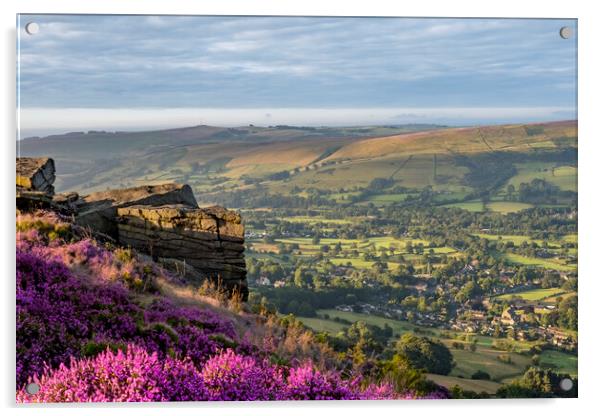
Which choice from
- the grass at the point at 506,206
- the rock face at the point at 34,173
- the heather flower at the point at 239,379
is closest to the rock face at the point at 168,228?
the rock face at the point at 34,173

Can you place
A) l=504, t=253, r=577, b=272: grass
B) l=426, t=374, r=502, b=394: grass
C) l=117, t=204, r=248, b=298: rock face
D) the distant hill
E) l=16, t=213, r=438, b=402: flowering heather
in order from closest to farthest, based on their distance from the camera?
l=16, t=213, r=438, b=402: flowering heather
l=426, t=374, r=502, b=394: grass
l=504, t=253, r=577, b=272: grass
the distant hill
l=117, t=204, r=248, b=298: rock face

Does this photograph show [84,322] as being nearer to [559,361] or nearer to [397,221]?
[397,221]

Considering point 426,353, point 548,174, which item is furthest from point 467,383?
point 548,174

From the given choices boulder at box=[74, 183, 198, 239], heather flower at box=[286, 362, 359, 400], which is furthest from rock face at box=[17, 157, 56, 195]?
heather flower at box=[286, 362, 359, 400]

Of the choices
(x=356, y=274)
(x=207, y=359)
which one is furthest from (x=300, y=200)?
(x=207, y=359)

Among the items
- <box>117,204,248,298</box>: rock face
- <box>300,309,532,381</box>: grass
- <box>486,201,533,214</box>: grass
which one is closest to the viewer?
<box>300,309,532,381</box>: grass

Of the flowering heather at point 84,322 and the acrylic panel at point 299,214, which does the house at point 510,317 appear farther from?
the flowering heather at point 84,322

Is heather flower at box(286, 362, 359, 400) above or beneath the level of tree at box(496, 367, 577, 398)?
above

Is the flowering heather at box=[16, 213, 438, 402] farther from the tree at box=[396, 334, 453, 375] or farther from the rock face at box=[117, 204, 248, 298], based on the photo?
the rock face at box=[117, 204, 248, 298]
